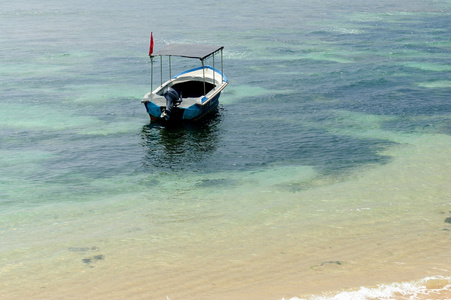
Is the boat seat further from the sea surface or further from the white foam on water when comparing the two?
A: the white foam on water

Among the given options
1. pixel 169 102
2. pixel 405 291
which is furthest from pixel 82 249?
pixel 169 102

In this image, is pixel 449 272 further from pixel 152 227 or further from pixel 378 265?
pixel 152 227

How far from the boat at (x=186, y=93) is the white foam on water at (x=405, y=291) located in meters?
14.8

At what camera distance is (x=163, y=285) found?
1103 cm

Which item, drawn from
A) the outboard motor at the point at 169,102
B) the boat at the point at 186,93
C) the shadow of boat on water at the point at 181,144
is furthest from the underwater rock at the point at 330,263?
the outboard motor at the point at 169,102

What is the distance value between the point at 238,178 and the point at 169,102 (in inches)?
279

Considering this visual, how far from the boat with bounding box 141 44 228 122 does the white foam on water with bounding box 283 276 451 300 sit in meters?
14.8

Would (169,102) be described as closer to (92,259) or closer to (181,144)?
(181,144)

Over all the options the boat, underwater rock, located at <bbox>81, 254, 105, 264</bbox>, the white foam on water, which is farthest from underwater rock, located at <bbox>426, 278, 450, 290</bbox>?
the boat

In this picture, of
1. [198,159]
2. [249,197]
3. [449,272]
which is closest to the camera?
[449,272]

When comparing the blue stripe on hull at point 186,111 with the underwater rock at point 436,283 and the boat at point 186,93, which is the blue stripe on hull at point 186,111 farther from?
the underwater rock at point 436,283

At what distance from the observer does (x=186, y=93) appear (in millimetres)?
27547

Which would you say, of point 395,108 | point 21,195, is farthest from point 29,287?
point 395,108

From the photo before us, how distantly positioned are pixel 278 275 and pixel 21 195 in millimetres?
9652
